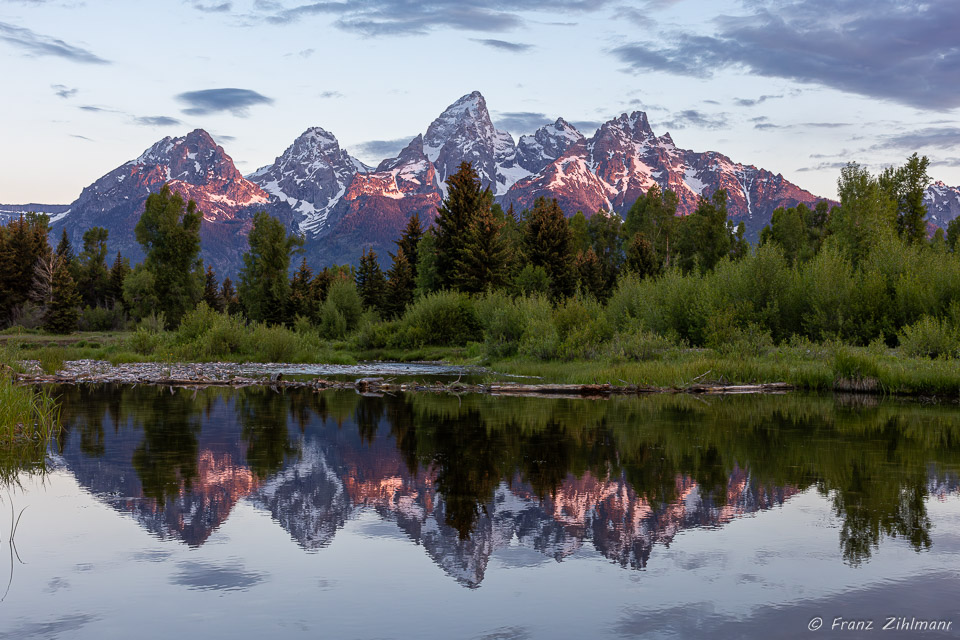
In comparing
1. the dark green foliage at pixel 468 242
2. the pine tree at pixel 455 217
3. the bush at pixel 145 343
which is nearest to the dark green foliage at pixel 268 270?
the dark green foliage at pixel 468 242

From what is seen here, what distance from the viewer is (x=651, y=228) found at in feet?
356

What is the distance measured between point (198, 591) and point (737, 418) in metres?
16.5

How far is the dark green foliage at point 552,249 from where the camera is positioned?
73.4m

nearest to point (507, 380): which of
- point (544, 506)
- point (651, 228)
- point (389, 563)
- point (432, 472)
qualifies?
point (432, 472)

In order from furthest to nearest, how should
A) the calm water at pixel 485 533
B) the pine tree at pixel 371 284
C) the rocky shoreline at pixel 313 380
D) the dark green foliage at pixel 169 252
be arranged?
the dark green foliage at pixel 169 252 < the pine tree at pixel 371 284 < the rocky shoreline at pixel 313 380 < the calm water at pixel 485 533

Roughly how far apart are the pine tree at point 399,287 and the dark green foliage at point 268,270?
1462cm

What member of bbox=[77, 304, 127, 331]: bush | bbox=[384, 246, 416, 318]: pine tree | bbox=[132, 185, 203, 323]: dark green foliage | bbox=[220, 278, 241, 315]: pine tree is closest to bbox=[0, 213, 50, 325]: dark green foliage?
bbox=[77, 304, 127, 331]: bush

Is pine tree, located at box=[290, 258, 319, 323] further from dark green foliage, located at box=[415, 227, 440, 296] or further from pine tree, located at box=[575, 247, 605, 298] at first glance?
pine tree, located at box=[575, 247, 605, 298]

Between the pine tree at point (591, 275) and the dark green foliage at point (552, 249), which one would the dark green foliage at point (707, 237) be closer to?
the pine tree at point (591, 275)

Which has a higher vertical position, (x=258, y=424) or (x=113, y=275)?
(x=113, y=275)

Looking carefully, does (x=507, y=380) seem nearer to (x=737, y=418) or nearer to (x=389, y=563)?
(x=737, y=418)

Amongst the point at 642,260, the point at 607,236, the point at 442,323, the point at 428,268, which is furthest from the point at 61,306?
the point at 607,236

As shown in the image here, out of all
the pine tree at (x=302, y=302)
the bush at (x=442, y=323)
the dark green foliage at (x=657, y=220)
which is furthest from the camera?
the dark green foliage at (x=657, y=220)

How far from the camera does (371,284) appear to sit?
284 feet
